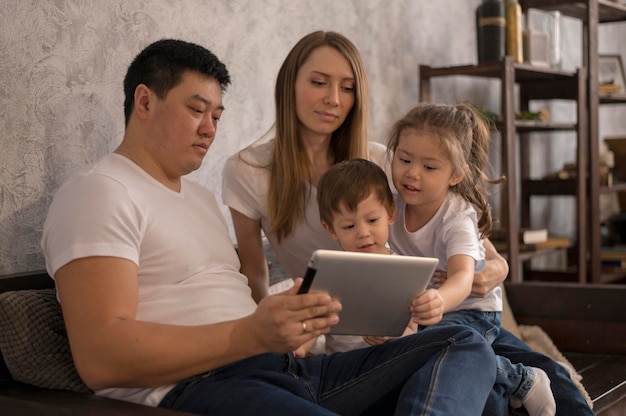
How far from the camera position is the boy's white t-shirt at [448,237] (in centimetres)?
214

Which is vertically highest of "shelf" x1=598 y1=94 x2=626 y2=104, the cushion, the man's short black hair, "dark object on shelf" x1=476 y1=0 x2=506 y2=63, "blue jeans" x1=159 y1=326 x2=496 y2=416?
"dark object on shelf" x1=476 y1=0 x2=506 y2=63

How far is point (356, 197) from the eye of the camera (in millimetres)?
2041

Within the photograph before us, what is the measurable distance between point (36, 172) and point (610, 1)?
138 inches

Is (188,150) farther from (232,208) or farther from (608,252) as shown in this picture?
(608,252)

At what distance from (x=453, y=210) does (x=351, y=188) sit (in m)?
0.32

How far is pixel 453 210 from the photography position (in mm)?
2211

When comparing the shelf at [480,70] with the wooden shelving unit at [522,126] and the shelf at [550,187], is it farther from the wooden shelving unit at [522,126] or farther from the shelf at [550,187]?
the shelf at [550,187]

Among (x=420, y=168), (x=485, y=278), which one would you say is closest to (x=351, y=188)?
(x=420, y=168)

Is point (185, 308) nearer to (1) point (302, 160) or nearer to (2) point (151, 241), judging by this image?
(2) point (151, 241)

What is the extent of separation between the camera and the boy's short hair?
2045 mm

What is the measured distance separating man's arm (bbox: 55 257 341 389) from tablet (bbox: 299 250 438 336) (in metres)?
0.05

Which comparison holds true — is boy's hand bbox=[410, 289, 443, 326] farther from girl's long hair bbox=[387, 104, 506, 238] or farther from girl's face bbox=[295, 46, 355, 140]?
girl's face bbox=[295, 46, 355, 140]

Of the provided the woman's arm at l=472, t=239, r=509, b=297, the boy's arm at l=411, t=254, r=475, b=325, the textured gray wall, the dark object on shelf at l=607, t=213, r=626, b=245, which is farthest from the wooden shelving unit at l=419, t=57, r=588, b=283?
the boy's arm at l=411, t=254, r=475, b=325

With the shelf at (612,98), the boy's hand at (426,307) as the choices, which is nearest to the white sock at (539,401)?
the boy's hand at (426,307)
